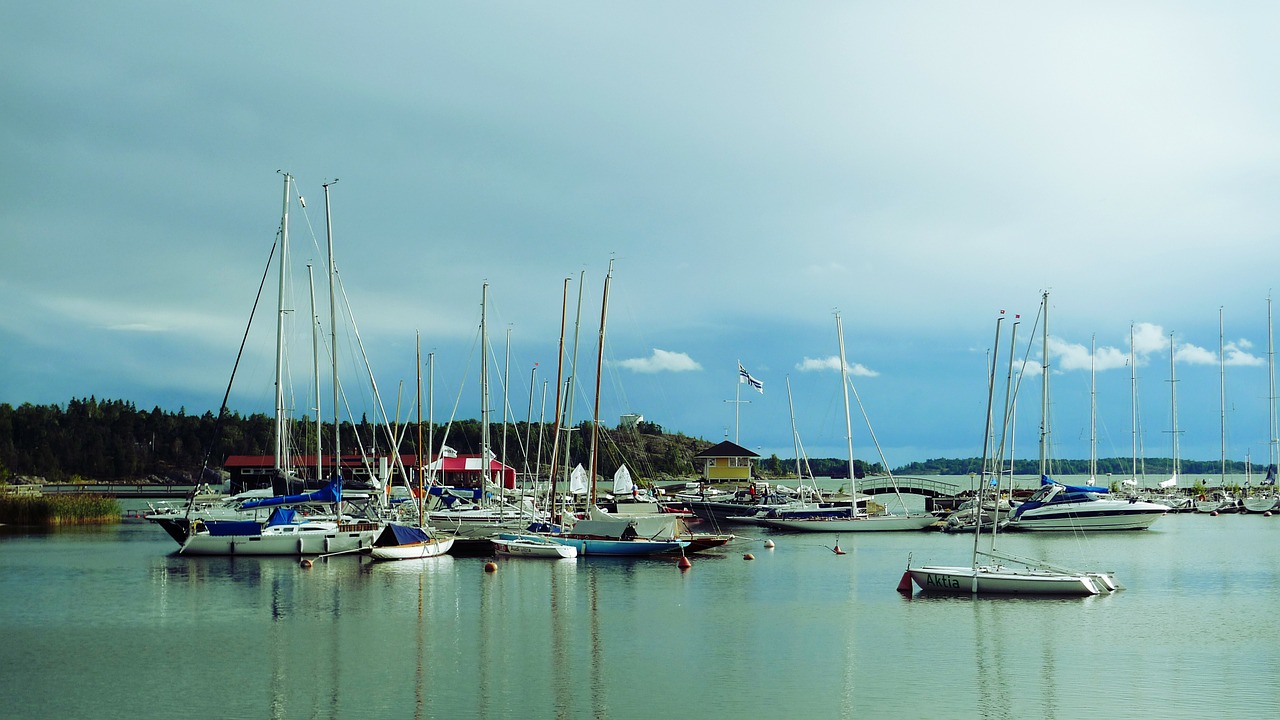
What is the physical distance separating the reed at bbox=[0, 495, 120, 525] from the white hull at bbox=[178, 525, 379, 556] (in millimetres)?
30736

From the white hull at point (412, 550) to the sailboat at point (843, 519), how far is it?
27555mm

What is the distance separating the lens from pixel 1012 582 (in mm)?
37406

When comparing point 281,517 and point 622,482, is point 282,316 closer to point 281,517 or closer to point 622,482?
point 281,517

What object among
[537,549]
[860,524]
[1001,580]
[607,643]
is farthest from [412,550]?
[860,524]

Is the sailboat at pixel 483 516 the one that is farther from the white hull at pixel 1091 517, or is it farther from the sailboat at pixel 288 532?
the white hull at pixel 1091 517

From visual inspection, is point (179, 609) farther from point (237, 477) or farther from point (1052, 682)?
point (237, 477)

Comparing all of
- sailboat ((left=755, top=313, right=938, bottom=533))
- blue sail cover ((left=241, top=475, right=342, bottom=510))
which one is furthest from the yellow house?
blue sail cover ((left=241, top=475, right=342, bottom=510))

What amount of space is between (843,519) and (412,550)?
3138cm

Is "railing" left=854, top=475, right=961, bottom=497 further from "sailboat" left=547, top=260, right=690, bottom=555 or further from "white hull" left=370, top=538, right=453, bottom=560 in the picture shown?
"white hull" left=370, top=538, right=453, bottom=560

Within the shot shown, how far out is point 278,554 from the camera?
2090 inches

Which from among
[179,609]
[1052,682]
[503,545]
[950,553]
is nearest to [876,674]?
[1052,682]

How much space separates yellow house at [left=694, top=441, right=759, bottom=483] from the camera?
114 metres

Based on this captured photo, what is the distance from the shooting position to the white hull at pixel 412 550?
161 feet

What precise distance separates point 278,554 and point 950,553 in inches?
1345
